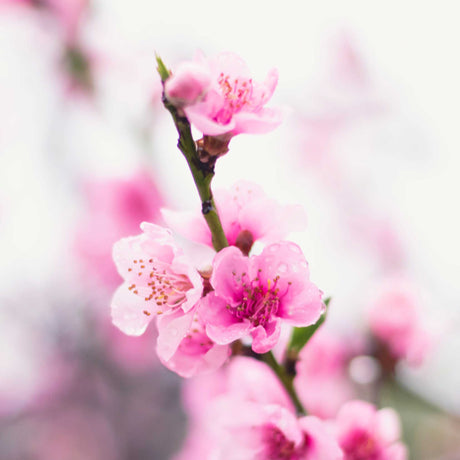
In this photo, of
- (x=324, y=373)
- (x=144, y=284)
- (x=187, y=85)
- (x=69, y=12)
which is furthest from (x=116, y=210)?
(x=187, y=85)

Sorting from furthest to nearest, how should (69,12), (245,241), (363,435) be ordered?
1. (69,12)
2. (363,435)
3. (245,241)

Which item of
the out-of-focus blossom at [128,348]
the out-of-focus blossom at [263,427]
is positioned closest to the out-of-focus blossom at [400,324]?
the out-of-focus blossom at [263,427]

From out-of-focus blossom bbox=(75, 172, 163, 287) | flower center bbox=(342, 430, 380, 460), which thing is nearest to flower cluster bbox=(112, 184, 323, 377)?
flower center bbox=(342, 430, 380, 460)

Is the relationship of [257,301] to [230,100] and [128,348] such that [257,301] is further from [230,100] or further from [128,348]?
[128,348]

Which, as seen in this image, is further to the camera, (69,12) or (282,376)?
(69,12)

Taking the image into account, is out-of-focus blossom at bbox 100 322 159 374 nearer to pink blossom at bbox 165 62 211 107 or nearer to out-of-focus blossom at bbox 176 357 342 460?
out-of-focus blossom at bbox 176 357 342 460
